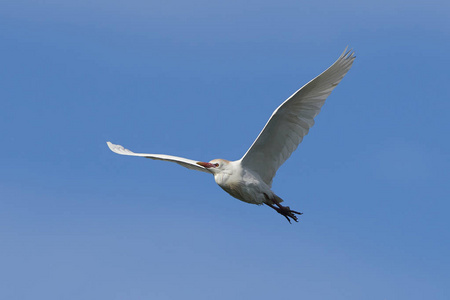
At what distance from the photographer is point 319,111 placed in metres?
13.9

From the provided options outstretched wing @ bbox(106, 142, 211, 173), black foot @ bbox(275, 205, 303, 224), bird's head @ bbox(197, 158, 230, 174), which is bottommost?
black foot @ bbox(275, 205, 303, 224)

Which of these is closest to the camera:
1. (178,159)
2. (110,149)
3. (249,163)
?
(249,163)

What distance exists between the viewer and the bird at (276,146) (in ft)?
44.8

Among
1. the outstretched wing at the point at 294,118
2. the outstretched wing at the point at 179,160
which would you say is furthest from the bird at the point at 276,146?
the outstretched wing at the point at 179,160

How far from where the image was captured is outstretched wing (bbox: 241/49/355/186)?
1361cm

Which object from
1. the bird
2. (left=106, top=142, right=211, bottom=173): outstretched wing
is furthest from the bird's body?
(left=106, top=142, right=211, bottom=173): outstretched wing

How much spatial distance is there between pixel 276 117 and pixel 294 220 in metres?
2.41

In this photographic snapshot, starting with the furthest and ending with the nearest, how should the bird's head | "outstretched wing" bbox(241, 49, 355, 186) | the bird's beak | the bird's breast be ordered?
the bird's beak < the bird's head < the bird's breast < "outstretched wing" bbox(241, 49, 355, 186)

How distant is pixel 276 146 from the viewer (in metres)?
14.2

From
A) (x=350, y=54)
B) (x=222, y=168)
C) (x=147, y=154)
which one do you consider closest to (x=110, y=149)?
(x=147, y=154)

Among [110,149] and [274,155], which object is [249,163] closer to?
[274,155]

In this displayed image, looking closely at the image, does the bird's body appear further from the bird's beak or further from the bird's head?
the bird's beak

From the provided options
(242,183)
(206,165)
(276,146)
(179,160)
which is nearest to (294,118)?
(276,146)

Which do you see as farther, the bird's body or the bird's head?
the bird's head
